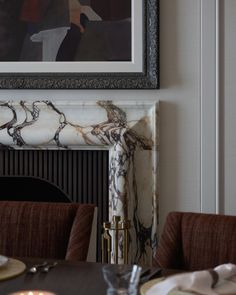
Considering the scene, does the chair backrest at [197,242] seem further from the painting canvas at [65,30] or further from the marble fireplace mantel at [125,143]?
the painting canvas at [65,30]

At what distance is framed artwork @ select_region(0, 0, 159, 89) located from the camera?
2.43 m

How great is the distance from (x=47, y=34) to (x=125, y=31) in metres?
0.34

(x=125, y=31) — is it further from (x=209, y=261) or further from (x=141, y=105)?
(x=209, y=261)

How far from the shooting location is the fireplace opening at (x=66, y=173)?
2504mm

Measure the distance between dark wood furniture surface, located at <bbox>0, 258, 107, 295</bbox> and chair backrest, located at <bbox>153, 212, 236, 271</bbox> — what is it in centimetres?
28

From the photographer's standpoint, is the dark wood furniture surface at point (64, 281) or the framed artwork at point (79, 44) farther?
the framed artwork at point (79, 44)

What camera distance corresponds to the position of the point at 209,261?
151cm

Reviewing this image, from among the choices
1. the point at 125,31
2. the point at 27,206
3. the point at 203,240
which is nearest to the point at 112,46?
the point at 125,31

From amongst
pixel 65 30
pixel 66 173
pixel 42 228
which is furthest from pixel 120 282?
pixel 65 30

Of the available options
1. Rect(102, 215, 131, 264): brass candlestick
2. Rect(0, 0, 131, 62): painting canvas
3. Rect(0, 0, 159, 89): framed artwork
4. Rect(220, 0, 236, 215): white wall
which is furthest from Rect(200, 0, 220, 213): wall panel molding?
Rect(102, 215, 131, 264): brass candlestick

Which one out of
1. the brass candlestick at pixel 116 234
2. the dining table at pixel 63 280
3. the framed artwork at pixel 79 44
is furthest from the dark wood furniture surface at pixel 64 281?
the framed artwork at pixel 79 44

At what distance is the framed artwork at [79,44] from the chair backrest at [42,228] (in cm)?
90

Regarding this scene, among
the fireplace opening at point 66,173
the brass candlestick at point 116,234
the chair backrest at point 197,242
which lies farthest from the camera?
the fireplace opening at point 66,173

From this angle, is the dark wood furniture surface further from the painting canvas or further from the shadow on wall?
the painting canvas
